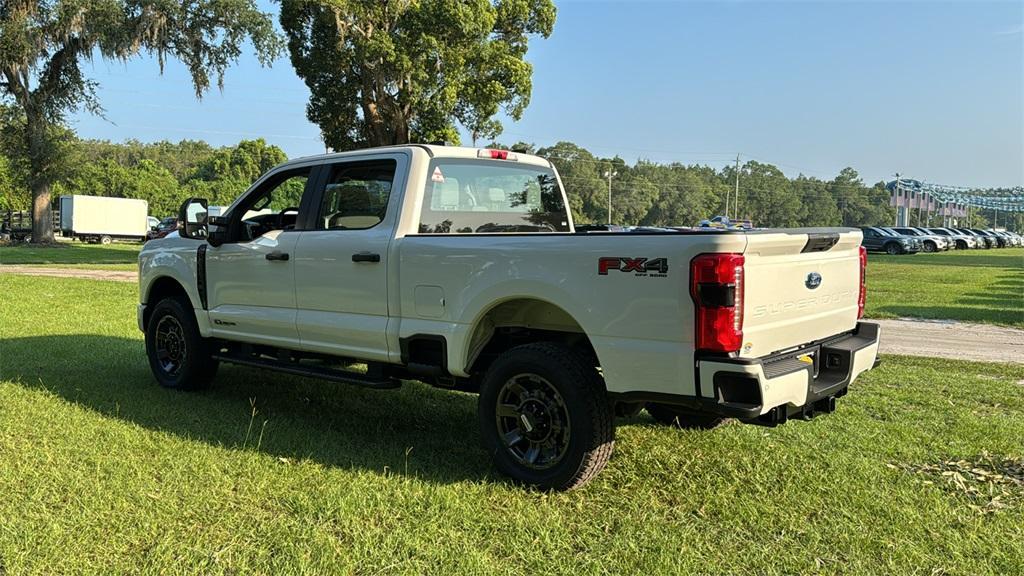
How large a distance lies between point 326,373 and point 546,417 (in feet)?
5.91

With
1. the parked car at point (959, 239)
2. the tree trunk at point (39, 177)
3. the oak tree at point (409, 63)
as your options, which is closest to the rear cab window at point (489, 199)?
the oak tree at point (409, 63)

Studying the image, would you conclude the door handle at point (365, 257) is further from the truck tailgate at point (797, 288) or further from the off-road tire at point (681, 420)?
the truck tailgate at point (797, 288)

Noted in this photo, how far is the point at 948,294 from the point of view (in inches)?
685

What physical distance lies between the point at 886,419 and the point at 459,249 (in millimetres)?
3656

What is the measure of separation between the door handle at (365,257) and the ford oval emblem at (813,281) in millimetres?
2648

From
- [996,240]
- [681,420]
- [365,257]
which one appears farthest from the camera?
[996,240]

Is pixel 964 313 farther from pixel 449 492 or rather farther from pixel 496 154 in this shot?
pixel 449 492

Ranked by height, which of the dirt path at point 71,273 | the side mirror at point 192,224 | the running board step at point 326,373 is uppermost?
the side mirror at point 192,224

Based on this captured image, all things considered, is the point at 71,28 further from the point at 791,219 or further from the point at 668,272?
the point at 791,219

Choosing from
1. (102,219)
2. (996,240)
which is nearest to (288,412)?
(102,219)

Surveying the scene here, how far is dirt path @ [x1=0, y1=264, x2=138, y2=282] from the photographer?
19203 millimetres

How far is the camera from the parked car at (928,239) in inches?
1702

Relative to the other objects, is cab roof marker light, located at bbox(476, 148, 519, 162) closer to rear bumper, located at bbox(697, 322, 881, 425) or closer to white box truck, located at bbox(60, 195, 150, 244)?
rear bumper, located at bbox(697, 322, 881, 425)

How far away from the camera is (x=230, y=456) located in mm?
4777
